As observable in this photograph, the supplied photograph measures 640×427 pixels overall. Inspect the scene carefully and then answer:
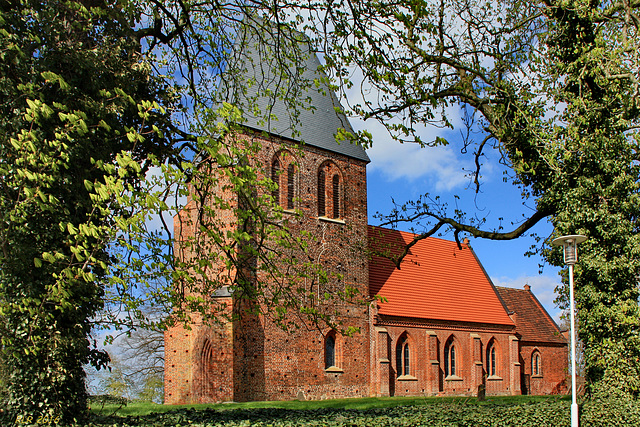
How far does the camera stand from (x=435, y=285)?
31266 mm

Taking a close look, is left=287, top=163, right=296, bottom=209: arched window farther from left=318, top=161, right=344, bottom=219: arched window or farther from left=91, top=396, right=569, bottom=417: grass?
left=91, top=396, right=569, bottom=417: grass

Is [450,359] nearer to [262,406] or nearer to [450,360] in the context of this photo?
[450,360]

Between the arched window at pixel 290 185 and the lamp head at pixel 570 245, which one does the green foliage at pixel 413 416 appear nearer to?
the lamp head at pixel 570 245

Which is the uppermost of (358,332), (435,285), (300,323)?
(435,285)

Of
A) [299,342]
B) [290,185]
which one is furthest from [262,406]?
[290,185]

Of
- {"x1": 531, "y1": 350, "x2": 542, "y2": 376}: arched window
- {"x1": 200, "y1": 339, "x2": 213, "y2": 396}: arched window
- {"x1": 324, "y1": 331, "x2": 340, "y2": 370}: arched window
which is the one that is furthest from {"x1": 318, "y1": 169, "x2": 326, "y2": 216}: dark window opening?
{"x1": 531, "y1": 350, "x2": 542, "y2": 376}: arched window

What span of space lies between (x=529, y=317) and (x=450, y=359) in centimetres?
946

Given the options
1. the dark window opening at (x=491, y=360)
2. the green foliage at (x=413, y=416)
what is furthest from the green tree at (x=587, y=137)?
the dark window opening at (x=491, y=360)

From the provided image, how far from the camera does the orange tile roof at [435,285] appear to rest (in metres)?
28.5

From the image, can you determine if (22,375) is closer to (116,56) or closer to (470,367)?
(116,56)

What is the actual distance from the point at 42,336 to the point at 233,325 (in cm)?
1320

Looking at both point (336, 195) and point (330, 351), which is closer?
point (330, 351)

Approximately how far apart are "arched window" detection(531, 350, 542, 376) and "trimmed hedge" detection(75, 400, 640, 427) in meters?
25.1

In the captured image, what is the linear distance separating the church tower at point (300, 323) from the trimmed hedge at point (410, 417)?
9.01 m
